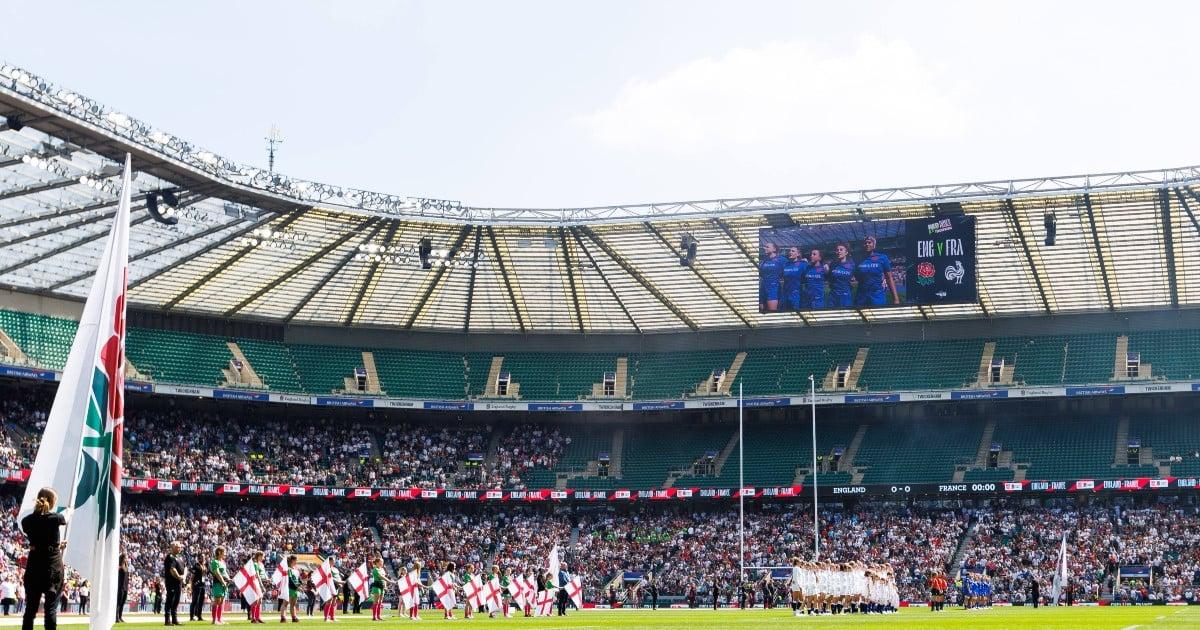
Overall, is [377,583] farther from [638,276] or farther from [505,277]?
[505,277]

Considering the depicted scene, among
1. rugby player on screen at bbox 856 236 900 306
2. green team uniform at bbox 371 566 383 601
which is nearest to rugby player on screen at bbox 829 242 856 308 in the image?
rugby player on screen at bbox 856 236 900 306

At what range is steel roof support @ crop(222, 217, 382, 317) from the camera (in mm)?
60844

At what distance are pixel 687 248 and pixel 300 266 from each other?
1810 centimetres

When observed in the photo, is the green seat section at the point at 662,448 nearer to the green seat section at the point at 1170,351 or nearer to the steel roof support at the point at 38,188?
the green seat section at the point at 1170,351

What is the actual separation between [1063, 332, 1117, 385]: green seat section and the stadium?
0.32 meters

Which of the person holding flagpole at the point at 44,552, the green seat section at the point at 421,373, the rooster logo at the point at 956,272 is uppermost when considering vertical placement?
the rooster logo at the point at 956,272

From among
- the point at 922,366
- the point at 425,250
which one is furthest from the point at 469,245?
the point at 922,366

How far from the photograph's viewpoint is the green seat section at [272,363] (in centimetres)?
7106

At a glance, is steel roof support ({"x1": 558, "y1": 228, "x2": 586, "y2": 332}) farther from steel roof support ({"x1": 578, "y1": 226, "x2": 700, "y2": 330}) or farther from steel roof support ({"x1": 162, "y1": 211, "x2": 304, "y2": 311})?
steel roof support ({"x1": 162, "y1": 211, "x2": 304, "y2": 311})

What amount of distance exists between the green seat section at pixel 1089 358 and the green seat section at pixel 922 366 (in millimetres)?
4356

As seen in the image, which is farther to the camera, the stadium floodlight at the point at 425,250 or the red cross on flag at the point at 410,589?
the stadium floodlight at the point at 425,250

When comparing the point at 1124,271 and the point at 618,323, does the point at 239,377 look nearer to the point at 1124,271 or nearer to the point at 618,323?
the point at 618,323

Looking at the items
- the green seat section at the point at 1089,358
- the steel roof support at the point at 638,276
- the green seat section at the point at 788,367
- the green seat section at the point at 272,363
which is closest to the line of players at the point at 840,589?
the steel roof support at the point at 638,276

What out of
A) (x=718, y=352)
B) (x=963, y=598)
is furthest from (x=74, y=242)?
(x=963, y=598)
